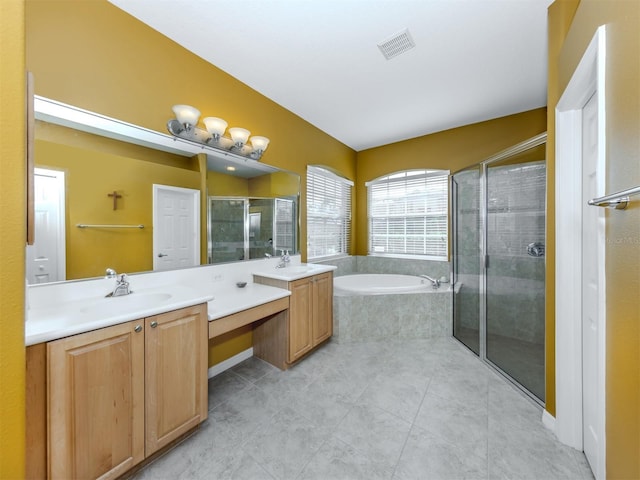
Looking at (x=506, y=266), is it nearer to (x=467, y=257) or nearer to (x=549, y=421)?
(x=467, y=257)

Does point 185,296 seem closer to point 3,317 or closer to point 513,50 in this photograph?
point 3,317

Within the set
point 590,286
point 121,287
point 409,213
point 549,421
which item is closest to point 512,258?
point 590,286

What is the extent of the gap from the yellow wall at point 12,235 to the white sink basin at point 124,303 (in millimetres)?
766

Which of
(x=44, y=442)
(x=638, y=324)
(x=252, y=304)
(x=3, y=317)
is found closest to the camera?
(x=3, y=317)

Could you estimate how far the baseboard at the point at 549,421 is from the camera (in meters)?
1.55

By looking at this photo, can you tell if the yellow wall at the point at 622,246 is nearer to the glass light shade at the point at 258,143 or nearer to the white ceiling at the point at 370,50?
the white ceiling at the point at 370,50

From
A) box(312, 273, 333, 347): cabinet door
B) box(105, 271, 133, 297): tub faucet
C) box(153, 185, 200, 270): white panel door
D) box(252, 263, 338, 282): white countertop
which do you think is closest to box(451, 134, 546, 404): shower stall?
box(312, 273, 333, 347): cabinet door

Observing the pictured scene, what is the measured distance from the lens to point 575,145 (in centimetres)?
142

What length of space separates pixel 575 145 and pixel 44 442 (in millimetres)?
2916

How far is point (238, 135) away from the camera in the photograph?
2191 millimetres

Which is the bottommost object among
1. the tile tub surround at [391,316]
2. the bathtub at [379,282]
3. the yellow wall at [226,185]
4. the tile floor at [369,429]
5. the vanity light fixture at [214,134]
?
the tile floor at [369,429]

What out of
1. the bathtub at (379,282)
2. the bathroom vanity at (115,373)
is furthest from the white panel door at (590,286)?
the bathroom vanity at (115,373)

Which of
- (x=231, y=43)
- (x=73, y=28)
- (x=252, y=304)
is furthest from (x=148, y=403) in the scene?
(x=231, y=43)

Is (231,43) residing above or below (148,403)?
above
